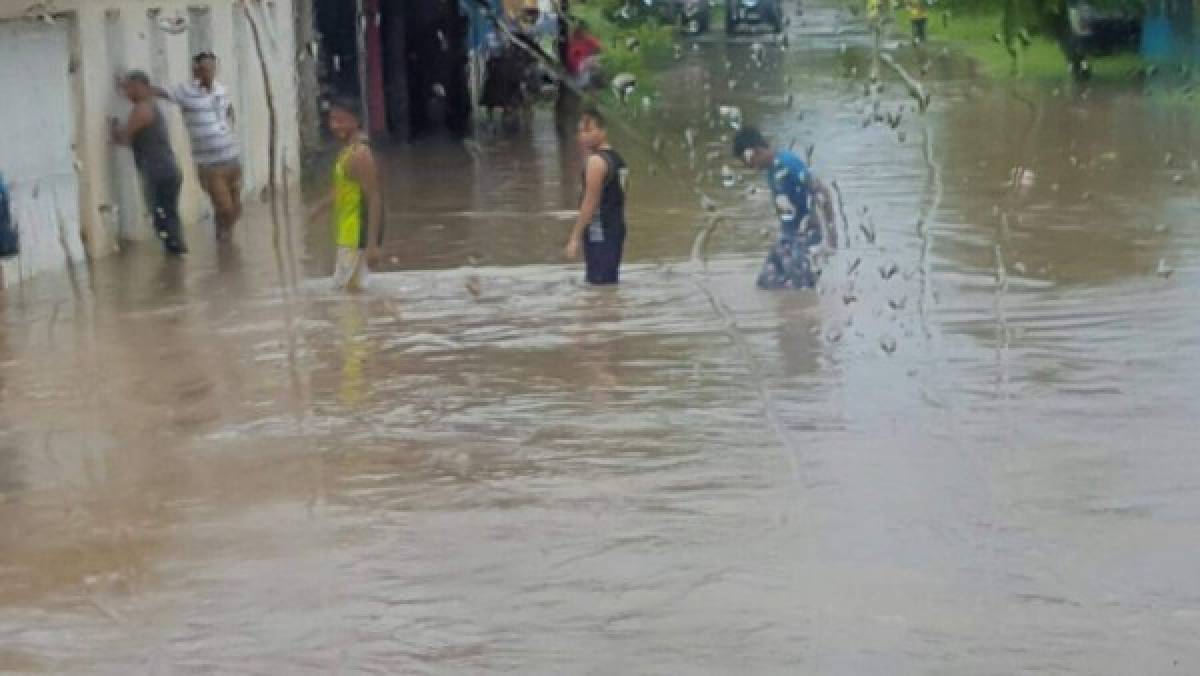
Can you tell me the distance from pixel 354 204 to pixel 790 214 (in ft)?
9.51

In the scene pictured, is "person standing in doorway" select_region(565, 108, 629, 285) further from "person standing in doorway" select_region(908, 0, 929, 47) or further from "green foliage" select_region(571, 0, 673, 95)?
"person standing in doorway" select_region(908, 0, 929, 47)

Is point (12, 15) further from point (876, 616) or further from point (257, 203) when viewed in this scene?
point (876, 616)

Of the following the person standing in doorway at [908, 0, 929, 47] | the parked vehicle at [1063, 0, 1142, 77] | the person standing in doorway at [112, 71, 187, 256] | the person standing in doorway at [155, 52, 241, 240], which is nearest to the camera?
the person standing in doorway at [112, 71, 187, 256]

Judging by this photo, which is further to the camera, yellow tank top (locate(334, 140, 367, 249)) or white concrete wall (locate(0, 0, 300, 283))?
white concrete wall (locate(0, 0, 300, 283))

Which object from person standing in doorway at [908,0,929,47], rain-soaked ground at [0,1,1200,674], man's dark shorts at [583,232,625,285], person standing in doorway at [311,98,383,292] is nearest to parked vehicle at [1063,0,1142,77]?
person standing in doorway at [908,0,929,47]

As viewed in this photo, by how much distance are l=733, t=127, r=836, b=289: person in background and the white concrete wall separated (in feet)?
17.9

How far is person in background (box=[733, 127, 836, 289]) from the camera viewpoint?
1517 centimetres

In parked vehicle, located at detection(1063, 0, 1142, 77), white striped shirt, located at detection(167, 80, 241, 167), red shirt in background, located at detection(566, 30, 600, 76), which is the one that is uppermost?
white striped shirt, located at detection(167, 80, 241, 167)

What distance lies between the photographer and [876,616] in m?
7.85

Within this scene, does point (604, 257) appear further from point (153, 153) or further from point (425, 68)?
point (425, 68)

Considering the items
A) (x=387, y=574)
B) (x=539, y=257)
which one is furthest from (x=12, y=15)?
(x=387, y=574)

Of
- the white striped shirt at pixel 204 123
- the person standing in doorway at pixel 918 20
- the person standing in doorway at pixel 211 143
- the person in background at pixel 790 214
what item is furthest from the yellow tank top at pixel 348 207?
the person standing in doorway at pixel 918 20

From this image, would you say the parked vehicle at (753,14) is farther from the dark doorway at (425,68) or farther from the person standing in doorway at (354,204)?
the person standing in doorway at (354,204)

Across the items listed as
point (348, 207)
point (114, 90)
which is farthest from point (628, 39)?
point (348, 207)
